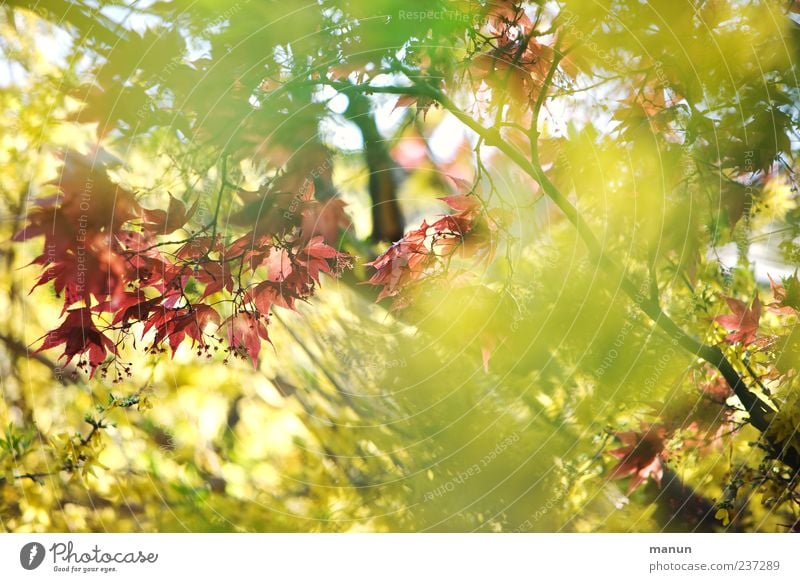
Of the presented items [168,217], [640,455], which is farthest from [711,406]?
[168,217]

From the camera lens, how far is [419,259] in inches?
25.8

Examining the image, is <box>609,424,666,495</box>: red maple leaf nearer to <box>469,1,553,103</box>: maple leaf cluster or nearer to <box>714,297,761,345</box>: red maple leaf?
<box>714,297,761,345</box>: red maple leaf

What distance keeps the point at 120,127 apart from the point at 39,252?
0.51ft

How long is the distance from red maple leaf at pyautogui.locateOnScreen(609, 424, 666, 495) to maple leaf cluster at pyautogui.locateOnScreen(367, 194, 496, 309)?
285 mm

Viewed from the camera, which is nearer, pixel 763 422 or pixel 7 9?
pixel 7 9

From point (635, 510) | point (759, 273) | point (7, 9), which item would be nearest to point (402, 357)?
point (635, 510)

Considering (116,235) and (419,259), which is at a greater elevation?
(419,259)

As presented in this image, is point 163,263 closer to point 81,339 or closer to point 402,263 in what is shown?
point 81,339

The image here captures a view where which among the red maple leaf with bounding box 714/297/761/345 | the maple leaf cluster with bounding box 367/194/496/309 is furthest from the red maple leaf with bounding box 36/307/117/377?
the red maple leaf with bounding box 714/297/761/345

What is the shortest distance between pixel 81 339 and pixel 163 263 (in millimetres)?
119

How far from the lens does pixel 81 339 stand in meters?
0.64

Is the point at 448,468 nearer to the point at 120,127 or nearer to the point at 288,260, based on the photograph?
the point at 288,260

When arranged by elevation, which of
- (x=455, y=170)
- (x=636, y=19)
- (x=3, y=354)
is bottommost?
(x=3, y=354)

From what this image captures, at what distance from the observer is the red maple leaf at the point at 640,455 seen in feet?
2.29
